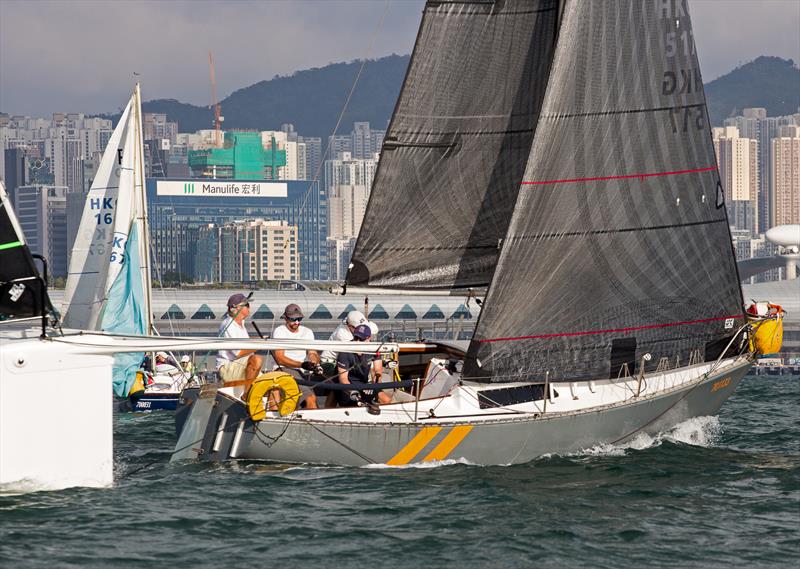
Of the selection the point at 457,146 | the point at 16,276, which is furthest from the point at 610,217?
the point at 16,276

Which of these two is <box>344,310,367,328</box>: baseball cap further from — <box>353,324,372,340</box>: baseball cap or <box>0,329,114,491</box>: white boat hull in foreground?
<box>0,329,114,491</box>: white boat hull in foreground

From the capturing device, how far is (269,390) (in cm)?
1425

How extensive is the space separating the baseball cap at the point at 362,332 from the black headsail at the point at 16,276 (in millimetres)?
3675

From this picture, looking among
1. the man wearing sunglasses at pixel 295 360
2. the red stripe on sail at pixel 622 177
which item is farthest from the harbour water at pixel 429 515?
the red stripe on sail at pixel 622 177

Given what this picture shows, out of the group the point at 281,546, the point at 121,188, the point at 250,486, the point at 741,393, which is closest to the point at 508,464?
the point at 250,486

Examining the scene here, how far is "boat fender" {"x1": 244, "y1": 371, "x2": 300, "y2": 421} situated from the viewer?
14117 millimetres

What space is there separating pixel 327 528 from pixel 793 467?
219 inches

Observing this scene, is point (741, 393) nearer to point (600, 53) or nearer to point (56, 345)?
point (600, 53)

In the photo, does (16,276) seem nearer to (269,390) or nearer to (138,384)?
(269,390)

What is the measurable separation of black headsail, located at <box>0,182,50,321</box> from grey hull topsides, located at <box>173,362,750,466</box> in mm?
2445

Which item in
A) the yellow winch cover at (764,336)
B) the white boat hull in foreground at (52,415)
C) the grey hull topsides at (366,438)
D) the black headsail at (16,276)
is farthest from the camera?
the yellow winch cover at (764,336)

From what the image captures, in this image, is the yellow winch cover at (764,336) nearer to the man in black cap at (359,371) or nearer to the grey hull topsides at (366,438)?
the grey hull topsides at (366,438)

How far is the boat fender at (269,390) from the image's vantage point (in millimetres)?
14117

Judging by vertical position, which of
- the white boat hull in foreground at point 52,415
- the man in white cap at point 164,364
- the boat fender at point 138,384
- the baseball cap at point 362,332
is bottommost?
the boat fender at point 138,384
